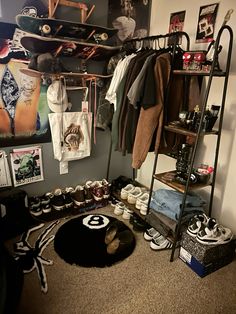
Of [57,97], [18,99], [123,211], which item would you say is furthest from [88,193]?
[18,99]

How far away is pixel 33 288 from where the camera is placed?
154cm

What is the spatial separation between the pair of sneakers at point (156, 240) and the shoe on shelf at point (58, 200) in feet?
2.75

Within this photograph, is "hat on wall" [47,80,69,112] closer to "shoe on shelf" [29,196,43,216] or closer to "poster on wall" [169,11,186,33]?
"shoe on shelf" [29,196,43,216]

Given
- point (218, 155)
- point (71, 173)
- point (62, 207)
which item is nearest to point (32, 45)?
point (71, 173)

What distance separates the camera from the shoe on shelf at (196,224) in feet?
5.69

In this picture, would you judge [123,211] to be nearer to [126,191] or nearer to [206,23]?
[126,191]

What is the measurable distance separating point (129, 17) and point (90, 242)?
2128 millimetres

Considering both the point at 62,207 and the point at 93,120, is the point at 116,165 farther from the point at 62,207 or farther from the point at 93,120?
the point at 62,207

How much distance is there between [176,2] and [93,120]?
1.32 metres

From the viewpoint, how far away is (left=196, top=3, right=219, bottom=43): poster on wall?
186cm

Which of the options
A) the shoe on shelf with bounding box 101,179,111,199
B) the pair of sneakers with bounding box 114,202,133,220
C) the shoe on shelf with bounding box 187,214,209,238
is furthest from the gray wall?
the shoe on shelf with bounding box 187,214,209,238

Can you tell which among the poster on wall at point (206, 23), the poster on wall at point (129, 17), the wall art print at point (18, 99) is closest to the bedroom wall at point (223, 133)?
the poster on wall at point (206, 23)

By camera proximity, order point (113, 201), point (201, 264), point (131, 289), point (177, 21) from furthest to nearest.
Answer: point (113, 201) → point (177, 21) → point (201, 264) → point (131, 289)

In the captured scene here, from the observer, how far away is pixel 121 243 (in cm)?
195
